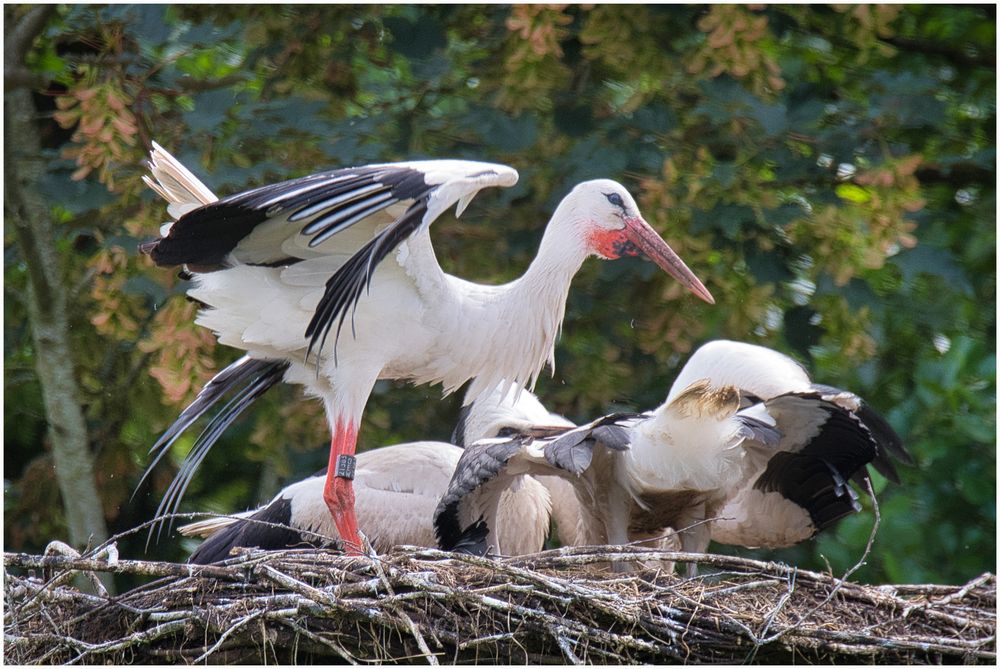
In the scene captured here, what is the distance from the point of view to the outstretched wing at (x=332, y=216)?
5.09 m

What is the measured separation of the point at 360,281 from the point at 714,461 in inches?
53.8

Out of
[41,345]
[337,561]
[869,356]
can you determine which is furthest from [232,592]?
[869,356]

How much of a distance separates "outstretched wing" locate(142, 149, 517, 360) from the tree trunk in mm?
2055

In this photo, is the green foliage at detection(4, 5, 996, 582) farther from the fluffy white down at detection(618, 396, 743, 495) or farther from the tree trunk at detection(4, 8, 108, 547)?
the fluffy white down at detection(618, 396, 743, 495)

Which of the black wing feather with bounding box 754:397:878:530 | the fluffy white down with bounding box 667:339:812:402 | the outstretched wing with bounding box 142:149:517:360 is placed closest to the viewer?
the outstretched wing with bounding box 142:149:517:360

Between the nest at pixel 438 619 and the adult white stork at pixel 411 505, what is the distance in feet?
3.57

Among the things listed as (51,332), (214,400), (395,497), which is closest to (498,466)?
(395,497)

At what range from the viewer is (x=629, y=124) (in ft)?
23.6

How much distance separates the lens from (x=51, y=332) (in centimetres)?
736

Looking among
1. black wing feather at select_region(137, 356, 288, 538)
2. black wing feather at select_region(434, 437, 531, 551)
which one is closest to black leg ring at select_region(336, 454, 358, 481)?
black wing feather at select_region(434, 437, 531, 551)

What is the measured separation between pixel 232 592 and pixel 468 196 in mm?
1558

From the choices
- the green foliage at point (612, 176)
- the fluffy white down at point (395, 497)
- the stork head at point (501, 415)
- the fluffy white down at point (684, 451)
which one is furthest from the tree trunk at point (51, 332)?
the fluffy white down at point (684, 451)

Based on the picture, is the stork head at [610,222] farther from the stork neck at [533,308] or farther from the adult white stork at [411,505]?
the adult white stork at [411,505]

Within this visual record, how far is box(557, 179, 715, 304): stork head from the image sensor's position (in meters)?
5.99
